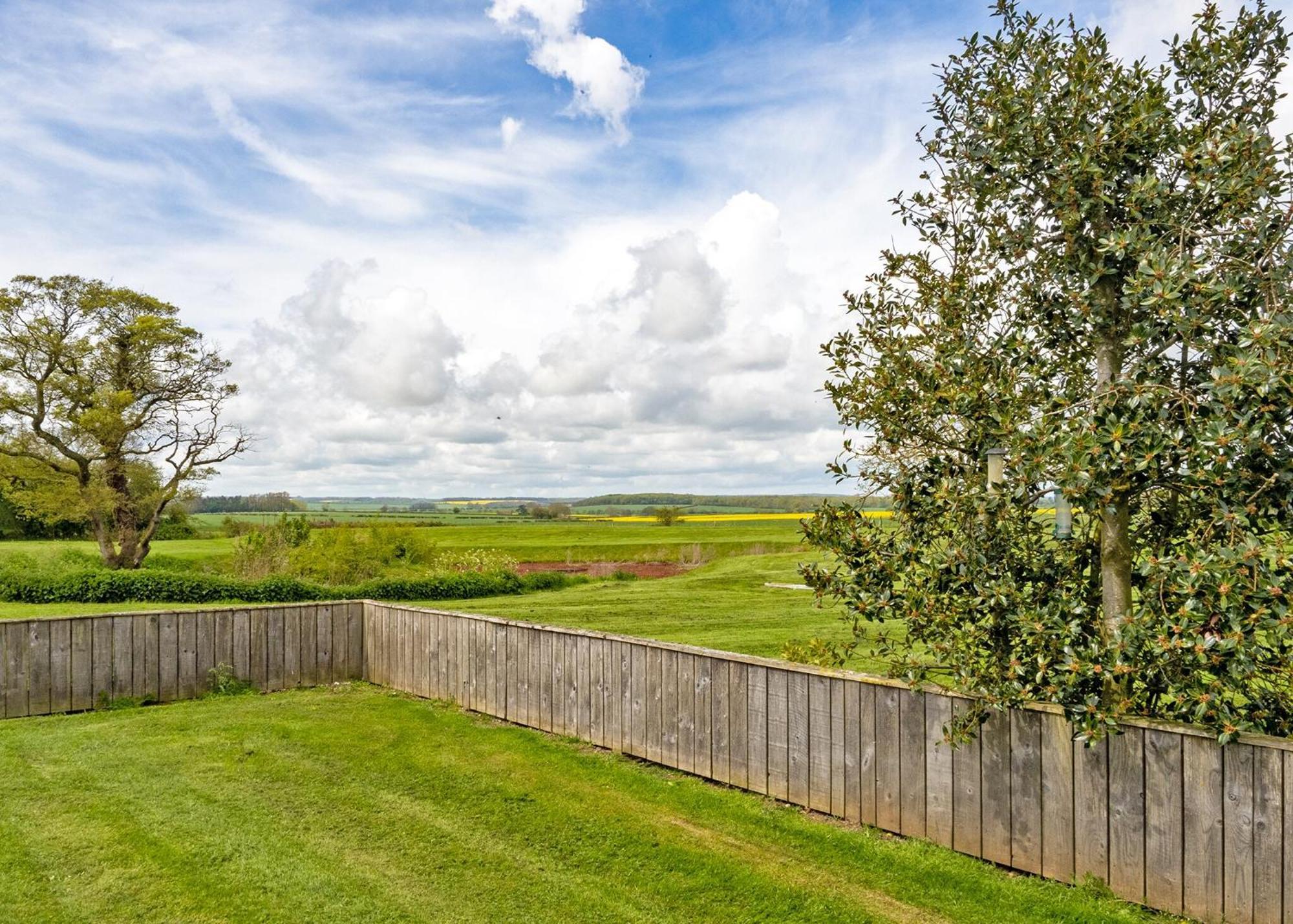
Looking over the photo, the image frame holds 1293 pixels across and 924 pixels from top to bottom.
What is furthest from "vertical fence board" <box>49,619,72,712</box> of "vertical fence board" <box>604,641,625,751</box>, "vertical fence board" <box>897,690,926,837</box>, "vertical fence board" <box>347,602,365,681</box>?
"vertical fence board" <box>897,690,926,837</box>

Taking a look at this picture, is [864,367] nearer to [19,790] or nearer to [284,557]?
[19,790]

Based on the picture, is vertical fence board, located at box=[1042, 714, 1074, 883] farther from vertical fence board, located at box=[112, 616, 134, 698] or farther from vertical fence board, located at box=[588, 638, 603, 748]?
vertical fence board, located at box=[112, 616, 134, 698]

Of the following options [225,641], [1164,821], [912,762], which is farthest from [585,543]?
[1164,821]

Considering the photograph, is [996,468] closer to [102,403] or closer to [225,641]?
[225,641]

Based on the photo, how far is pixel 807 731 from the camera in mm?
5469

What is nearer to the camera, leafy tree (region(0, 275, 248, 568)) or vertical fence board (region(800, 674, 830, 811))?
vertical fence board (region(800, 674, 830, 811))

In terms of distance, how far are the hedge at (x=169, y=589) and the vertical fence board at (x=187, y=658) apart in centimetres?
918

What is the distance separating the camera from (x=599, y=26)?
446 inches

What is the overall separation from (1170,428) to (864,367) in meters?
1.72

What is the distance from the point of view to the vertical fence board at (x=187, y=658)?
901cm

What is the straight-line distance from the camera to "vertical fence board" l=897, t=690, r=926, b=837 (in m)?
4.87

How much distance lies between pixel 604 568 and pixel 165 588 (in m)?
15.5

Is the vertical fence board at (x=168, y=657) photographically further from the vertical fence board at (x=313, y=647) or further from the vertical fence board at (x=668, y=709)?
the vertical fence board at (x=668, y=709)

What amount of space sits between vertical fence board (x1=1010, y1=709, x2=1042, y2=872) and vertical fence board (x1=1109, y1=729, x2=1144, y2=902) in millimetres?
362
